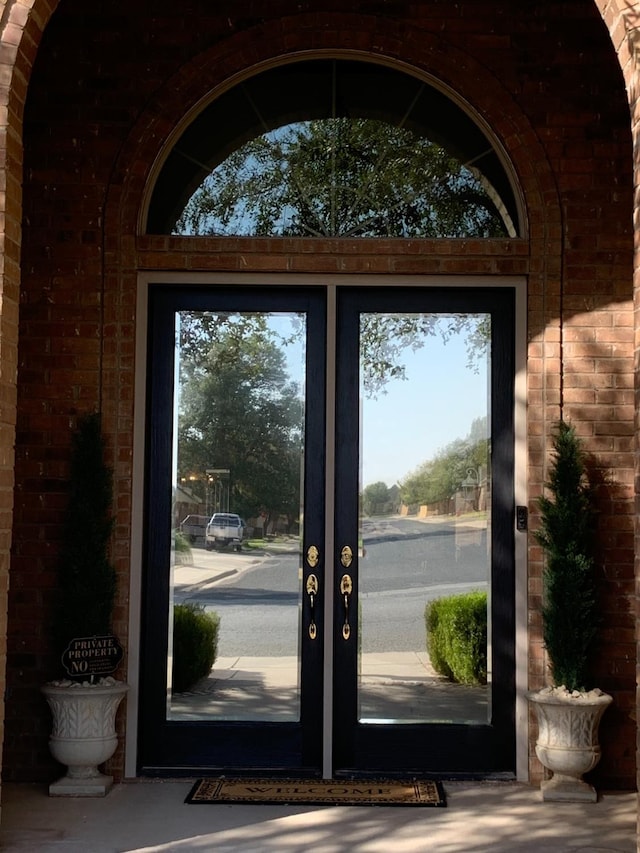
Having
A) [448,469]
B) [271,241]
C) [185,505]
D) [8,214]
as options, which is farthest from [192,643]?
[8,214]

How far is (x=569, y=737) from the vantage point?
4523 mm

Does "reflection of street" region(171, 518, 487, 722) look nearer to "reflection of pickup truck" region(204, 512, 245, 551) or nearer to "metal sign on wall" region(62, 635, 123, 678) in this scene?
"reflection of pickup truck" region(204, 512, 245, 551)

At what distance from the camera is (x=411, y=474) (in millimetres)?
5055

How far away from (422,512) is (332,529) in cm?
46

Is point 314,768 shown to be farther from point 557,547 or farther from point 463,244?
point 463,244

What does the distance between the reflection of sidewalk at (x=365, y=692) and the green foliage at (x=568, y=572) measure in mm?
528

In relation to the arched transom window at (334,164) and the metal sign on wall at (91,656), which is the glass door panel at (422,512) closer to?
the arched transom window at (334,164)

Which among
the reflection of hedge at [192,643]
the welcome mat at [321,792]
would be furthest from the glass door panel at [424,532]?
the reflection of hedge at [192,643]

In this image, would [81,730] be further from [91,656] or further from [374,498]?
[374,498]

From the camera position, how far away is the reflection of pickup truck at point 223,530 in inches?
197

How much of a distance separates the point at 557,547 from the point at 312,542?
3.88 feet

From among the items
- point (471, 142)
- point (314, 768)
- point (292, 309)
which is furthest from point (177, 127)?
point (314, 768)

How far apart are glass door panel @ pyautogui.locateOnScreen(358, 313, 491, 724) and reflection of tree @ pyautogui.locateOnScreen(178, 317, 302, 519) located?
39cm

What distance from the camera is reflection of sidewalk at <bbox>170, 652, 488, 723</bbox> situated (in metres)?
4.95
